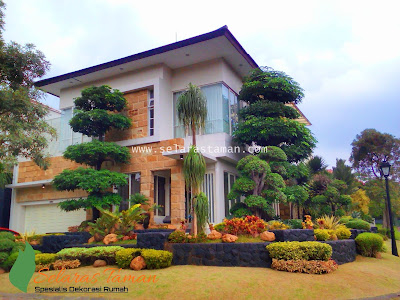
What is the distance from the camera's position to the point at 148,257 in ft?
29.8

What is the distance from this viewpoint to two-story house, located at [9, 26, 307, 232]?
1504cm

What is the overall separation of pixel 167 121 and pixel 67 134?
250 inches

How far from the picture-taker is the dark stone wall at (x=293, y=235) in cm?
966

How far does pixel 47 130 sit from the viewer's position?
1334 centimetres

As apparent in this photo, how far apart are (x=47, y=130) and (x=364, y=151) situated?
854 inches

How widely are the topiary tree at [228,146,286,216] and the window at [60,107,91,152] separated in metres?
9.03

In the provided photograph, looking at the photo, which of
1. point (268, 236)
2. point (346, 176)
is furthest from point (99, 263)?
point (346, 176)

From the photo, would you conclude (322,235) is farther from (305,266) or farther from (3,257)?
(3,257)

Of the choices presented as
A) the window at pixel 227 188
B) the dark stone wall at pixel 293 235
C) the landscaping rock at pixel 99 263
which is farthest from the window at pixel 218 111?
the landscaping rock at pixel 99 263

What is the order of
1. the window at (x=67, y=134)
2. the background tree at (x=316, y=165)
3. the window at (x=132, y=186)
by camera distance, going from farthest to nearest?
the background tree at (x=316, y=165) → the window at (x=67, y=134) → the window at (x=132, y=186)

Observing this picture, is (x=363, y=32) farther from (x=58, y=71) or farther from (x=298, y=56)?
(x=58, y=71)

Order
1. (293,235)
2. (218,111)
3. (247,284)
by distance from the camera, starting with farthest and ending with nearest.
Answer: (218,111), (293,235), (247,284)

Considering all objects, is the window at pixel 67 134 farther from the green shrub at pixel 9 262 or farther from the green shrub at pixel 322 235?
the green shrub at pixel 322 235

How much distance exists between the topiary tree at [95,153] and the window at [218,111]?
2.99m
